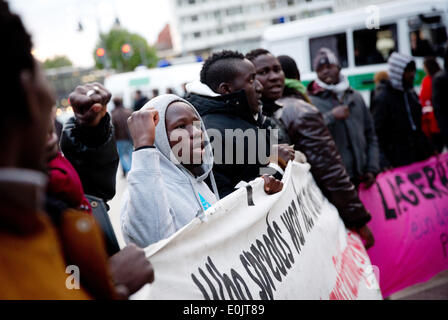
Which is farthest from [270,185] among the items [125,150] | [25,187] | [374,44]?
[374,44]

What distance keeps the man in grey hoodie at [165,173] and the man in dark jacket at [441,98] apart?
13.9 ft

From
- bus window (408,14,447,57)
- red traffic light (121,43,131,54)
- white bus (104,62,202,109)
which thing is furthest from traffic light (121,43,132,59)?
bus window (408,14,447,57)

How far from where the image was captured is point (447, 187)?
4.89m

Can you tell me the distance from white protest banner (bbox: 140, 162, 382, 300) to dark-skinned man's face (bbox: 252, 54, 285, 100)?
0.76 m

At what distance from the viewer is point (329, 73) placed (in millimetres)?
4934

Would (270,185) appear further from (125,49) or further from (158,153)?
(125,49)

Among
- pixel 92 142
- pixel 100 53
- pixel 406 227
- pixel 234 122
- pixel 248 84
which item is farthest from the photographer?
pixel 100 53

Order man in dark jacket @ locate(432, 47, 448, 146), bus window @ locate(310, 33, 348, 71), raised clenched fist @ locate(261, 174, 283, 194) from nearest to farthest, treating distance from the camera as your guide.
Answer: raised clenched fist @ locate(261, 174, 283, 194), man in dark jacket @ locate(432, 47, 448, 146), bus window @ locate(310, 33, 348, 71)

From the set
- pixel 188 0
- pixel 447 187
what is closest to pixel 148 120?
pixel 447 187

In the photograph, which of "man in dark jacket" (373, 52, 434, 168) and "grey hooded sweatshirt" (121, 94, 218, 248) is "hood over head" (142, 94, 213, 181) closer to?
"grey hooded sweatshirt" (121, 94, 218, 248)

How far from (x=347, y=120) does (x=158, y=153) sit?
3158mm

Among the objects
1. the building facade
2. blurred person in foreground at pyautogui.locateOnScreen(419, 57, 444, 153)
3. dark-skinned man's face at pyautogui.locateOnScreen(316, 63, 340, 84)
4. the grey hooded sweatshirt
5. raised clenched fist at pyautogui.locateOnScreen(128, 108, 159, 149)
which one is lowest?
blurred person in foreground at pyautogui.locateOnScreen(419, 57, 444, 153)

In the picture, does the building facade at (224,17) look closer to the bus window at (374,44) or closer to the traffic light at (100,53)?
the traffic light at (100,53)

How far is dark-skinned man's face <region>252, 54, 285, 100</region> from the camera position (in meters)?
4.00
